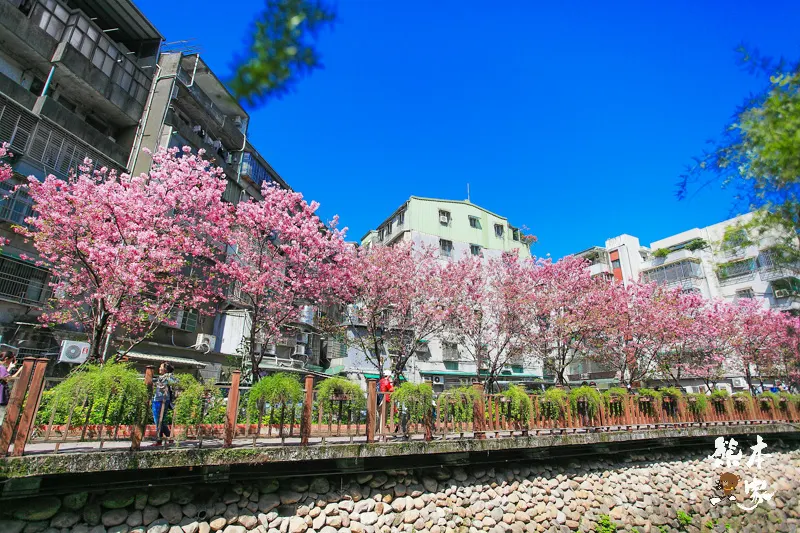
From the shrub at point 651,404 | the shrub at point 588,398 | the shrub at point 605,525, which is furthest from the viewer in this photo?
the shrub at point 651,404

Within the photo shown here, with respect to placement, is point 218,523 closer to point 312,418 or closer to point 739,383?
point 312,418

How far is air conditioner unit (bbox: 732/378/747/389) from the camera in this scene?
1459 inches

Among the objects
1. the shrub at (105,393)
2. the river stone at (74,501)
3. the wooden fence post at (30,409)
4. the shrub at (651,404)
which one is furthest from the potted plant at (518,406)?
the wooden fence post at (30,409)

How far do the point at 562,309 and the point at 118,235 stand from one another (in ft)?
78.6

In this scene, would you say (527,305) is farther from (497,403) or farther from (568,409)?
(497,403)

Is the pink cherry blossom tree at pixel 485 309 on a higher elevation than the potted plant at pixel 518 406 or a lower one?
higher

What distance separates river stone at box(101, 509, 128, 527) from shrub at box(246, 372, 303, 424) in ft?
8.48

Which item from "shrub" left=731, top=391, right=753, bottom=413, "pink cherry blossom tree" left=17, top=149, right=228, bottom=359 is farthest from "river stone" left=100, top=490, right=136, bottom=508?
"shrub" left=731, top=391, right=753, bottom=413

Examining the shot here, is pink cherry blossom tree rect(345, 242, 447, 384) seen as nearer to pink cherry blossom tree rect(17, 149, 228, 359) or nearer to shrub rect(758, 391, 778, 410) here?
pink cherry blossom tree rect(17, 149, 228, 359)

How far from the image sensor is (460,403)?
11438mm

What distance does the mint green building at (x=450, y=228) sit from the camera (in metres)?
41.1

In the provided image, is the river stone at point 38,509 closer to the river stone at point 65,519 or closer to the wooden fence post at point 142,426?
the river stone at point 65,519

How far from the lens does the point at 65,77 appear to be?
1934cm

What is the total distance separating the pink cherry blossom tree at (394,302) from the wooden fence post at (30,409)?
14.0m
